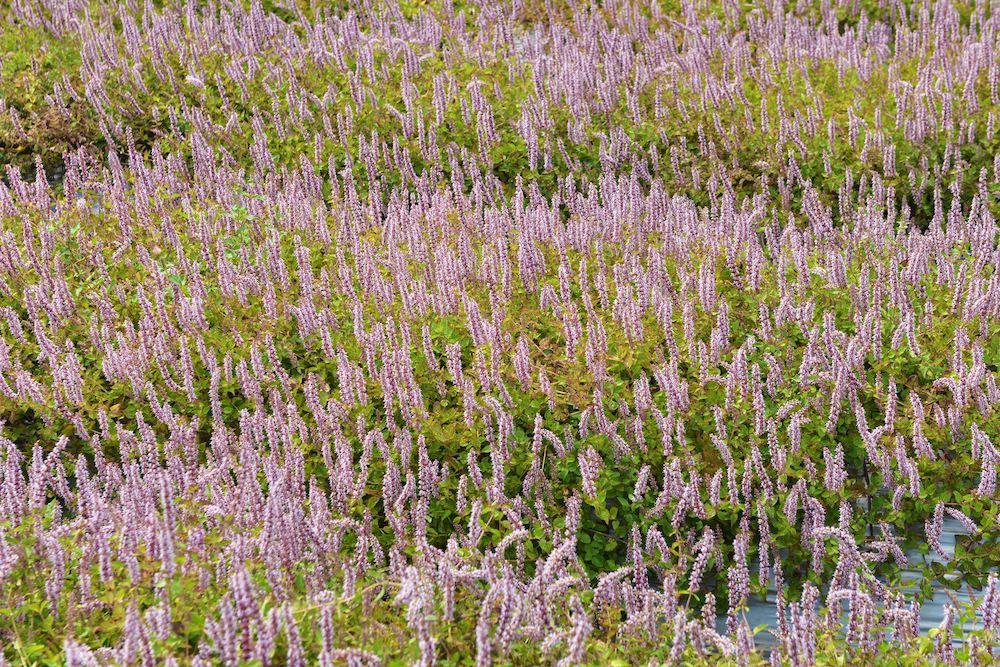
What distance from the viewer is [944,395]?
5.14 meters

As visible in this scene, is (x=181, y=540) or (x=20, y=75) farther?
(x=20, y=75)

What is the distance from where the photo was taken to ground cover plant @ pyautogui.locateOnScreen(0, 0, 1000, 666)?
346cm

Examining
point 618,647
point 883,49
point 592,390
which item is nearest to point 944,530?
point 592,390

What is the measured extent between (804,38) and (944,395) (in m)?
5.41

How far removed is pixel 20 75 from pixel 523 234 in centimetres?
614

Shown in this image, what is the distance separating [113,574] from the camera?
361 centimetres

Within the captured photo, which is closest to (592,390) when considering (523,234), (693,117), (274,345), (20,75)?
(523,234)

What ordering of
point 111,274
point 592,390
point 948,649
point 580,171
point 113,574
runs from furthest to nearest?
point 580,171, point 111,274, point 592,390, point 113,574, point 948,649

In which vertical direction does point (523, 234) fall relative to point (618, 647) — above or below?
above

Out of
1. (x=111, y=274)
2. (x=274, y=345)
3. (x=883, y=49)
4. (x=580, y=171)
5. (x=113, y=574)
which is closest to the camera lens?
(x=113, y=574)

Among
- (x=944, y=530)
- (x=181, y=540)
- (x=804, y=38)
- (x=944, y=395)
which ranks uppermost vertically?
(x=804, y=38)

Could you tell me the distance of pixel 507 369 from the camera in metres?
5.27

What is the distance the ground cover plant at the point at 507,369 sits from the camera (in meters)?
3.46

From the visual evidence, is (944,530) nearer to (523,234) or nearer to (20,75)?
(523,234)
